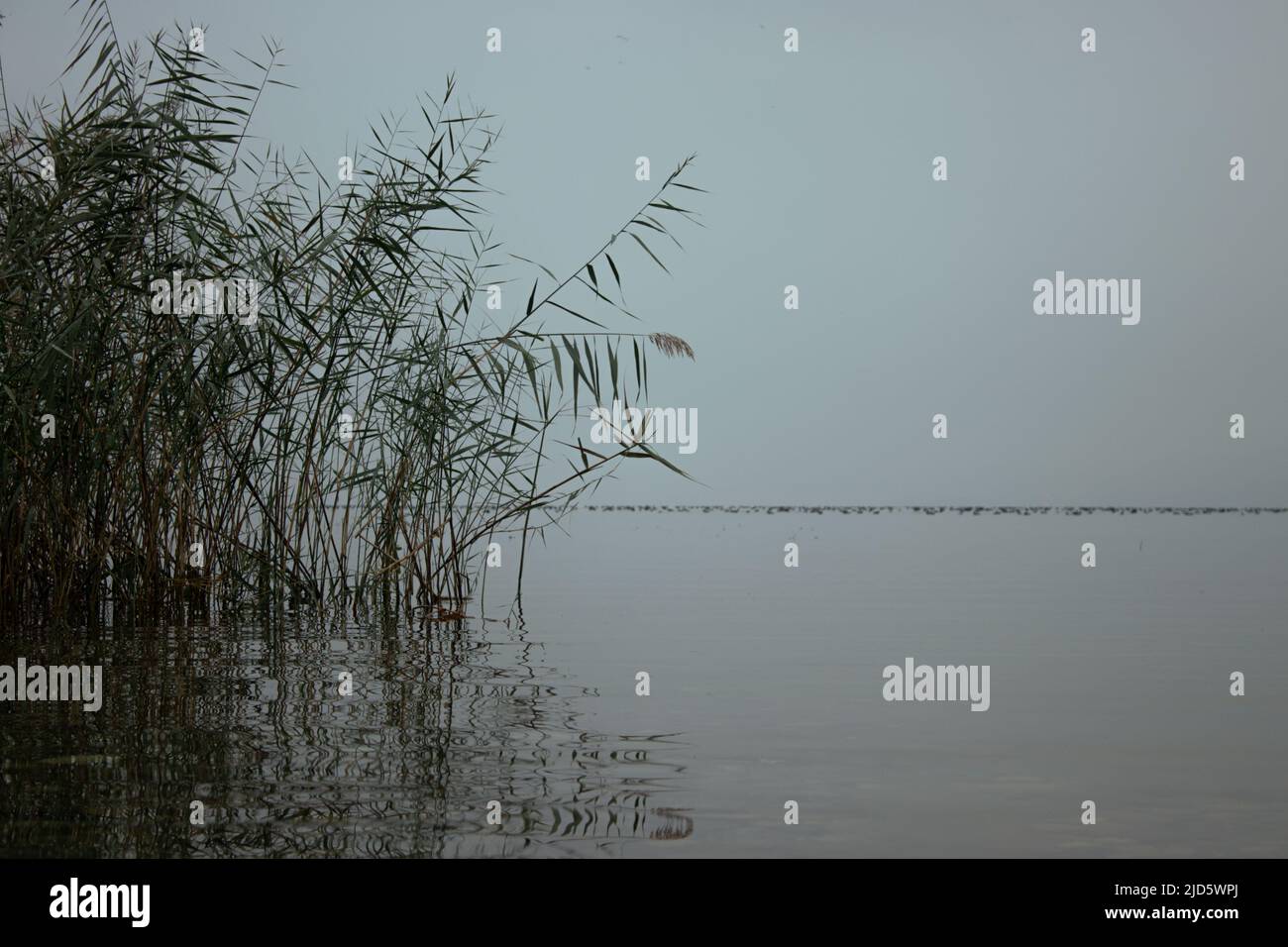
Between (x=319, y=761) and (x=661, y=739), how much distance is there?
1.39 m

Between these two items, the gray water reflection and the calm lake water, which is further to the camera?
the calm lake water

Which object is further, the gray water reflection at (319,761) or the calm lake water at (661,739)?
the calm lake water at (661,739)

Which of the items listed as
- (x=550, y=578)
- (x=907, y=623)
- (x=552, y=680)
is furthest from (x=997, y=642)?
(x=550, y=578)

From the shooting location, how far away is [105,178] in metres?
7.85

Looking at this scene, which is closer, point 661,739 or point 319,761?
point 319,761

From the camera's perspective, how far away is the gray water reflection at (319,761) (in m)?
3.69

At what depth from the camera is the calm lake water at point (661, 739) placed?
3.82 metres

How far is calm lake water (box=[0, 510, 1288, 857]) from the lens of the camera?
12.5 ft

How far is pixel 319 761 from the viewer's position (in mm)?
4688

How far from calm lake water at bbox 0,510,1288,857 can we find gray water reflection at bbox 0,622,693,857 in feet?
0.06

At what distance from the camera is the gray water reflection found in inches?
145

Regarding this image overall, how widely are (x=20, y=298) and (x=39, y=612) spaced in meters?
2.14

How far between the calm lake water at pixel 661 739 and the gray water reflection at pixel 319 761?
18 millimetres
